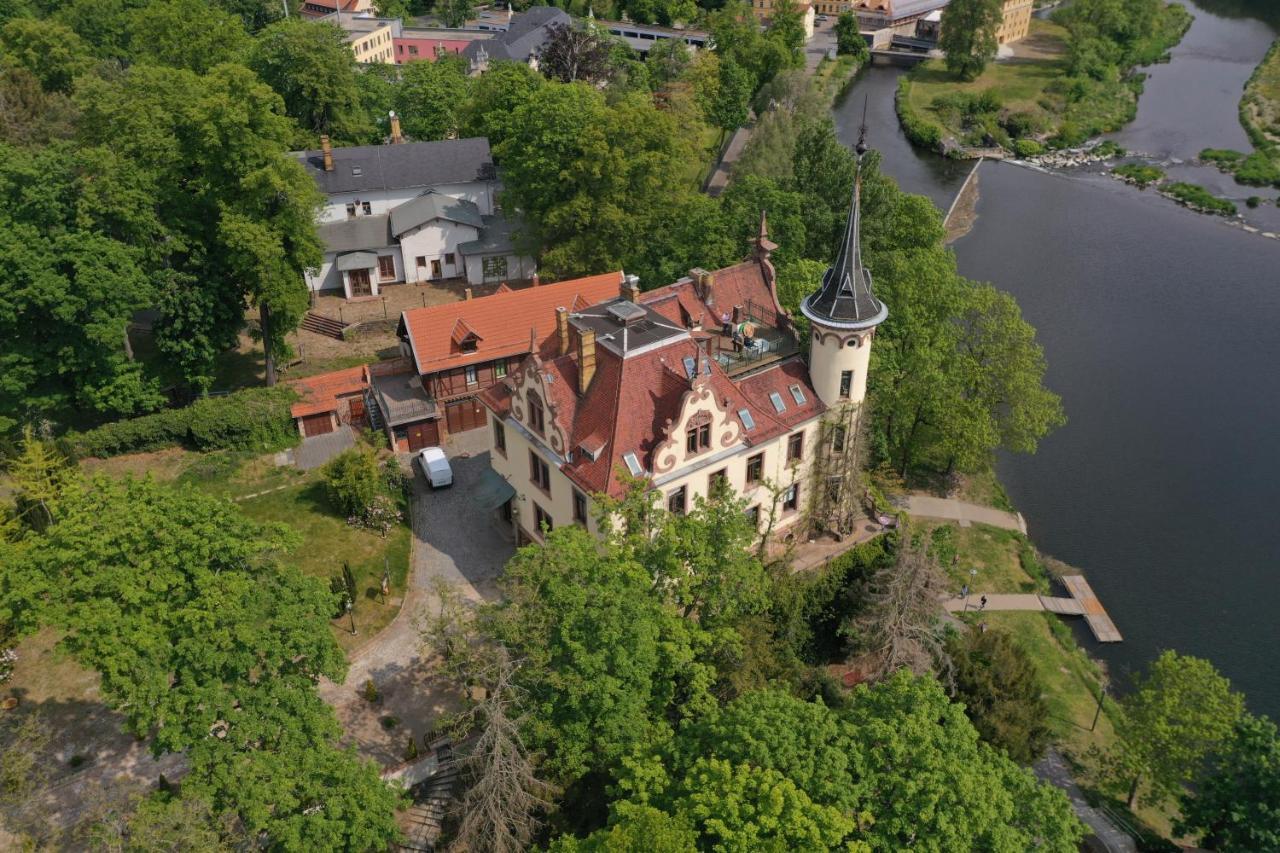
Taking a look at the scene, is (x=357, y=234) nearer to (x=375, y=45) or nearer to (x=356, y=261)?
(x=356, y=261)

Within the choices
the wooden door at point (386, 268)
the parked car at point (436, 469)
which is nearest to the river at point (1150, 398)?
the parked car at point (436, 469)

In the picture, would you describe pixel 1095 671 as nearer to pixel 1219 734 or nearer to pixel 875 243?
pixel 1219 734

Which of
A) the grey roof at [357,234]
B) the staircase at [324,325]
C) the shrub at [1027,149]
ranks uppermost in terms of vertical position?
the grey roof at [357,234]

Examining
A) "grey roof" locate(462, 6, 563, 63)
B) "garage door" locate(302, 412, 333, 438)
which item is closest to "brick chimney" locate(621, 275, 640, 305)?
"garage door" locate(302, 412, 333, 438)

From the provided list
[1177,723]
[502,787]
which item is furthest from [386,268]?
[1177,723]

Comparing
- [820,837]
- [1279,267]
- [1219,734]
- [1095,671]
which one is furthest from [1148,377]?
[820,837]

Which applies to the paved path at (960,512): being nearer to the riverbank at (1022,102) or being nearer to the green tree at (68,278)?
the green tree at (68,278)

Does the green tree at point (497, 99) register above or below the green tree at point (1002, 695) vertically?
above
